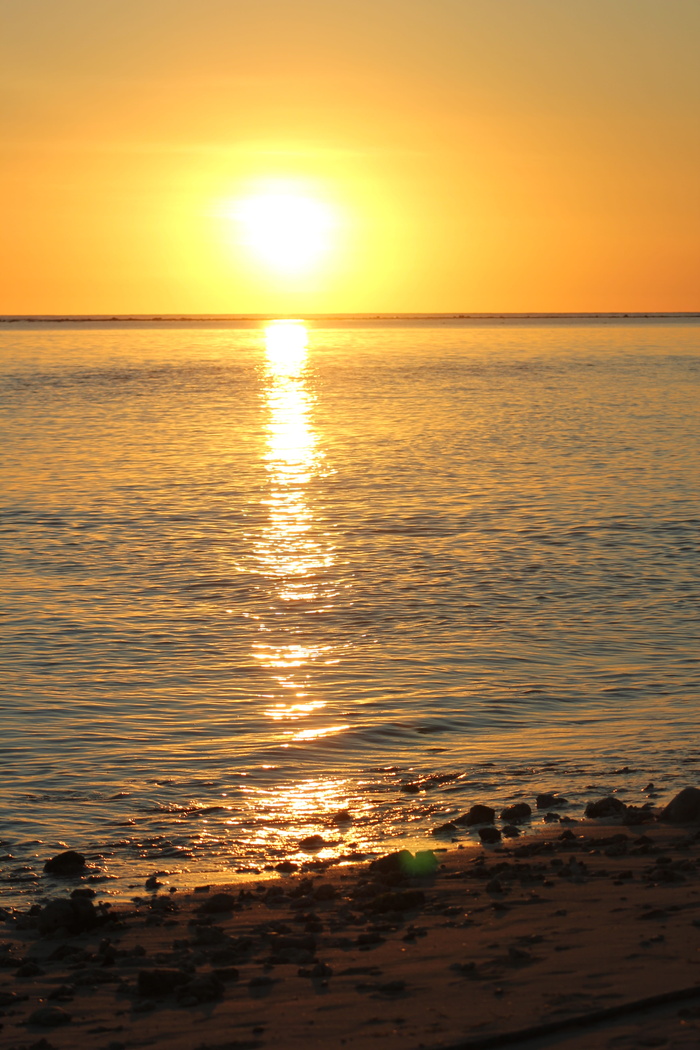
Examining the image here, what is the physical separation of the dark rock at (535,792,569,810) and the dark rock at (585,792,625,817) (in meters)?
0.40

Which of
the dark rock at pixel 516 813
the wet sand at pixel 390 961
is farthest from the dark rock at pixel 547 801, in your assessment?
the wet sand at pixel 390 961

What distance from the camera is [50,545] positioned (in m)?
25.1

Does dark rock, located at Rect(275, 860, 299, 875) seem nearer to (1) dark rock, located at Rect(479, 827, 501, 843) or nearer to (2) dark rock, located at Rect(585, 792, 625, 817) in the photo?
(1) dark rock, located at Rect(479, 827, 501, 843)

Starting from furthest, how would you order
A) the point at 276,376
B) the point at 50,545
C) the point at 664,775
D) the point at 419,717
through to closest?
1. the point at 276,376
2. the point at 50,545
3. the point at 419,717
4. the point at 664,775

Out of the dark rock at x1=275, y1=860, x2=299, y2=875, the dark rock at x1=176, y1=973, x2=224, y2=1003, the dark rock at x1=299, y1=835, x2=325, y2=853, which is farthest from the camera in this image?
the dark rock at x1=299, y1=835, x2=325, y2=853

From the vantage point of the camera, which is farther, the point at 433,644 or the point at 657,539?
the point at 657,539

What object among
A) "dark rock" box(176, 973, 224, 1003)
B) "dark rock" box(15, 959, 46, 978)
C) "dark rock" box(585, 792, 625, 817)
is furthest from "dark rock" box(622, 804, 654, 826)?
"dark rock" box(15, 959, 46, 978)

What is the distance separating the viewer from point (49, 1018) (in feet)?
22.5

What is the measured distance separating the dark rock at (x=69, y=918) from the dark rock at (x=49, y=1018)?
1.24 metres

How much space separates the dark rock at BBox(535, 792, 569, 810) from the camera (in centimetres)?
1076

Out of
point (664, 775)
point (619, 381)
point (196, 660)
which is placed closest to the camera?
point (664, 775)

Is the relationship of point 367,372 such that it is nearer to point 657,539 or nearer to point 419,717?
point 657,539

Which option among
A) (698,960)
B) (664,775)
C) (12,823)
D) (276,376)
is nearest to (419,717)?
(664,775)

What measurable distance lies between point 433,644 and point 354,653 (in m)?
1.21
